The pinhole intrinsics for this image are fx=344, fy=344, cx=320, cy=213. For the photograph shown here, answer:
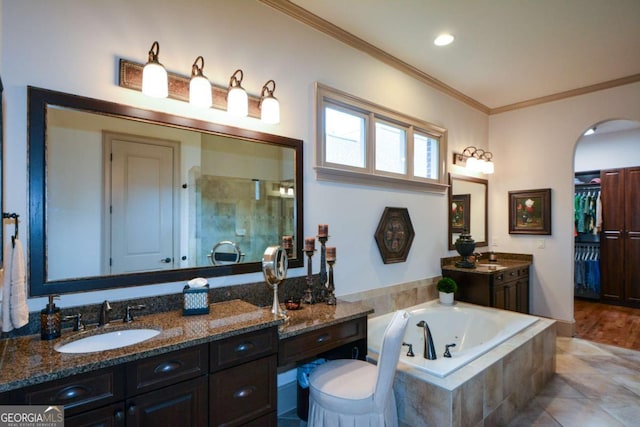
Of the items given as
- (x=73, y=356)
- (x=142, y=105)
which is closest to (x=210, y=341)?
(x=73, y=356)

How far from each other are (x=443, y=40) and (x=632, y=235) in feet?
16.1

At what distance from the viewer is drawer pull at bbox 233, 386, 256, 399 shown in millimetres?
1637

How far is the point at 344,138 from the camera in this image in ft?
10.1

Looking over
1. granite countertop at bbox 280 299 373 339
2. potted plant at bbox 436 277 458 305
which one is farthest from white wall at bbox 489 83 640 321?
granite countertop at bbox 280 299 373 339

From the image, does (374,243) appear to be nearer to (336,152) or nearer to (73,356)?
(336,152)

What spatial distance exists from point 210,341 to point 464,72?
3687mm

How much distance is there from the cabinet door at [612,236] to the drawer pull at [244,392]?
6.50 meters

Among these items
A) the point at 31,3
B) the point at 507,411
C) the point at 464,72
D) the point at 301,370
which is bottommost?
the point at 507,411

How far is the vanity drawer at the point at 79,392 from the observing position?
1.15 m

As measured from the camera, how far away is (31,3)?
164 centimetres

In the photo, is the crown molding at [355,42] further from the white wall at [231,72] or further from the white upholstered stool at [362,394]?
the white upholstered stool at [362,394]

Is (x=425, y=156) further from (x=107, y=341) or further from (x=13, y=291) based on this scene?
(x=13, y=291)

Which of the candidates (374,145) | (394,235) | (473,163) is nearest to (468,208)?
(473,163)

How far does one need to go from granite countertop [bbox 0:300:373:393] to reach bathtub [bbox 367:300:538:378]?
0.94 metres
